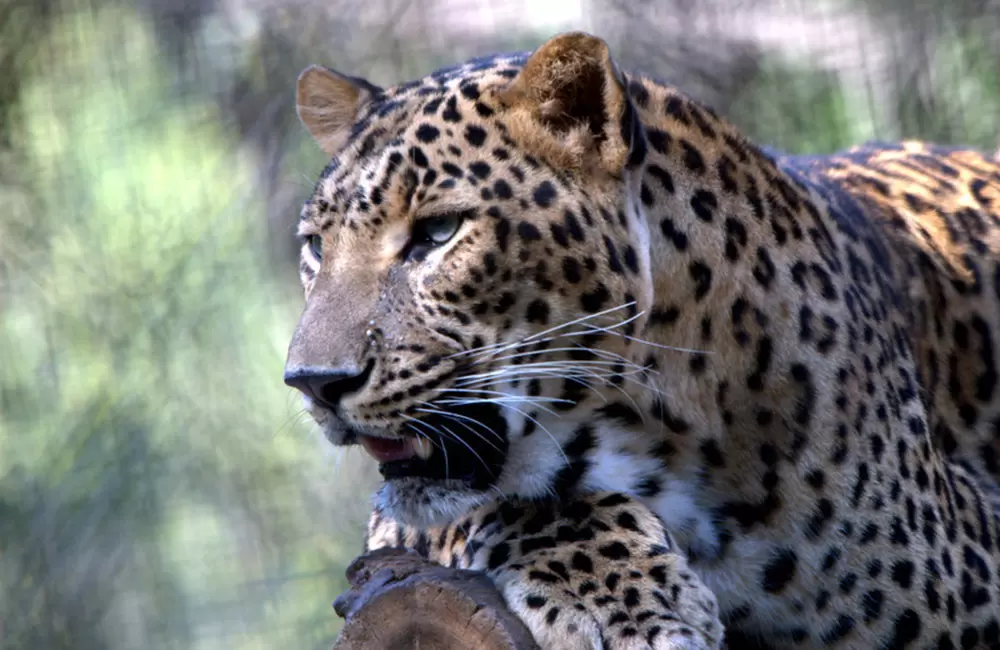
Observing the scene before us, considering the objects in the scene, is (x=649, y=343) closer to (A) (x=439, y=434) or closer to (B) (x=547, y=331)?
(B) (x=547, y=331)

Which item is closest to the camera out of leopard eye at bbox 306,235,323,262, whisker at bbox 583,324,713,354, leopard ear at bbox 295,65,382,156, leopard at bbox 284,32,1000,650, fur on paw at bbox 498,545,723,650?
fur on paw at bbox 498,545,723,650

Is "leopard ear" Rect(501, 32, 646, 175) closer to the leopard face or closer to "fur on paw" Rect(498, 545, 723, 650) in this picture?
the leopard face

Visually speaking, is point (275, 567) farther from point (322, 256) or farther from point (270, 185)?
point (322, 256)

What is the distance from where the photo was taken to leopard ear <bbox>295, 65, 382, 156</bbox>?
399 centimetres

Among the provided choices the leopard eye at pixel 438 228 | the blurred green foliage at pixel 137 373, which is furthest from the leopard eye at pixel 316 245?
the blurred green foliage at pixel 137 373

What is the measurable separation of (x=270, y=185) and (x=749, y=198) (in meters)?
5.59

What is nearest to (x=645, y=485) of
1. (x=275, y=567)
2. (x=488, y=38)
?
(x=488, y=38)

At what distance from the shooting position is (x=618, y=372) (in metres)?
3.46

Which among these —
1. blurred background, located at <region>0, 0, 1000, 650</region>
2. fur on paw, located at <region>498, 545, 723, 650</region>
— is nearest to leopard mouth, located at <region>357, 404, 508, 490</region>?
A: fur on paw, located at <region>498, 545, 723, 650</region>

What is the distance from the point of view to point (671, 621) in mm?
3064

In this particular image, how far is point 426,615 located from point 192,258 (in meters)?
6.53

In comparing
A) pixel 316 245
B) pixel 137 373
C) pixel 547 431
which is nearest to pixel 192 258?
pixel 137 373

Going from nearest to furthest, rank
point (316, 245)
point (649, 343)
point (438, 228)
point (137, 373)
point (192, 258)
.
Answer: point (438, 228) < point (649, 343) < point (316, 245) < point (192, 258) < point (137, 373)

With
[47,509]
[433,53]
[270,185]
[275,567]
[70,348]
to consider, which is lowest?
[275,567]
